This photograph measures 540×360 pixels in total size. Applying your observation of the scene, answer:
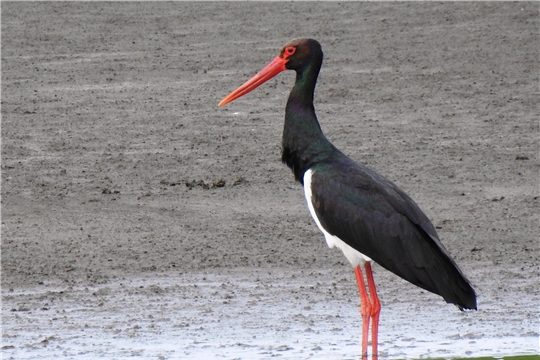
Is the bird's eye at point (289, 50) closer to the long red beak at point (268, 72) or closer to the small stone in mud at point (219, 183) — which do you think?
the long red beak at point (268, 72)

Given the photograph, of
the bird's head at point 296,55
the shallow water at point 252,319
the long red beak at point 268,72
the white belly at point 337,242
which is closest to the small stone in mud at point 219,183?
the shallow water at point 252,319

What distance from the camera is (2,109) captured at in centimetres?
1141

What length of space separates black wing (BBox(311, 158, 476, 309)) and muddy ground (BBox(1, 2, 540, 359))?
2.33 feet

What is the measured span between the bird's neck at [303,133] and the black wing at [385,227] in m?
0.13

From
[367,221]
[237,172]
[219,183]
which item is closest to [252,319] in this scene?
[367,221]

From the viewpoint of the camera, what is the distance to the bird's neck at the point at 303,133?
23.1 feet

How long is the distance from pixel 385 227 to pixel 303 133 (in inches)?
28.5

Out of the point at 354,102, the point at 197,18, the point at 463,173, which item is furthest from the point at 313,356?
the point at 197,18

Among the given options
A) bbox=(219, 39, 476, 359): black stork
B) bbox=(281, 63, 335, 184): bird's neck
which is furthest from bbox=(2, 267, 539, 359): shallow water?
bbox=(281, 63, 335, 184): bird's neck

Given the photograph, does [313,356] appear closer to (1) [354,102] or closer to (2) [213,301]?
(2) [213,301]

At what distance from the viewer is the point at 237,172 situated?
1009 cm

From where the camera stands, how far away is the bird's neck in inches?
277

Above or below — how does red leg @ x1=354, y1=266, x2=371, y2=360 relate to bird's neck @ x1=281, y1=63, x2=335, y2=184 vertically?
below

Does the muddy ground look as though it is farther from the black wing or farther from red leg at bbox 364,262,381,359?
the black wing
